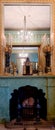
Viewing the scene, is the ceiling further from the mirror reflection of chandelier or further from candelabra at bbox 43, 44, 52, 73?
candelabra at bbox 43, 44, 52, 73

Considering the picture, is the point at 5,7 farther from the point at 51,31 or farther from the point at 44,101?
the point at 44,101

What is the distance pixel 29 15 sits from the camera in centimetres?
454

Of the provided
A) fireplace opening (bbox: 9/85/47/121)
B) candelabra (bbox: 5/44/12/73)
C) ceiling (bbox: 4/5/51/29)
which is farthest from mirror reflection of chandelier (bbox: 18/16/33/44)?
fireplace opening (bbox: 9/85/47/121)

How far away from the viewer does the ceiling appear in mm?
4512

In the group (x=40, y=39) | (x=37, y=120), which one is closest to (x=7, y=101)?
(x=37, y=120)

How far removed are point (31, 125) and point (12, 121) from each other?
377mm

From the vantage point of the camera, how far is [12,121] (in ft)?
14.2

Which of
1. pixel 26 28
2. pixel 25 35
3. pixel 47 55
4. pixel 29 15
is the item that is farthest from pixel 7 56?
pixel 29 15

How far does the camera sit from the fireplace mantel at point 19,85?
432 centimetres

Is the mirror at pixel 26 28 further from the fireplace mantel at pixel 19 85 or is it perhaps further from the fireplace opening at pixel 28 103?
the fireplace opening at pixel 28 103

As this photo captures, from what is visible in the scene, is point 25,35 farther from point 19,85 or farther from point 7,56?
point 19,85

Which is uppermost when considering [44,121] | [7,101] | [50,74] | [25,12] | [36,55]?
[25,12]

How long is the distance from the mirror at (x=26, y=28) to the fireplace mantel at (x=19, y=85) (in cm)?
21

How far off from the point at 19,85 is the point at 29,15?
4.43 ft
